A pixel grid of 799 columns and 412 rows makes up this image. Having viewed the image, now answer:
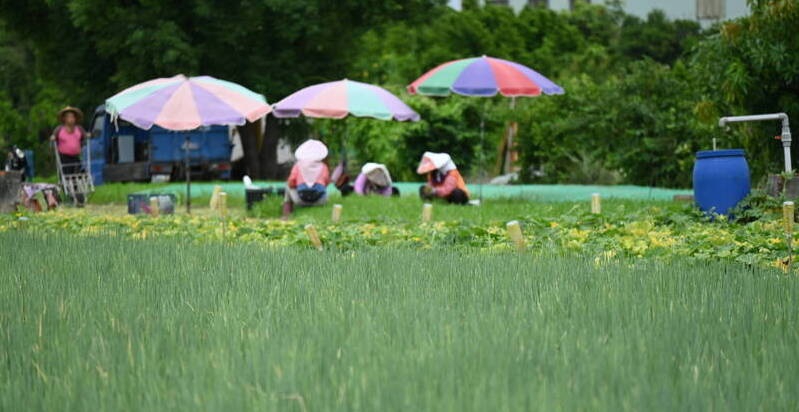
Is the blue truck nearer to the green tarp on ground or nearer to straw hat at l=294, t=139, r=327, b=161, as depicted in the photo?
the green tarp on ground

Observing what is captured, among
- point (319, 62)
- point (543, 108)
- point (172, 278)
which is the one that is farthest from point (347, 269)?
point (319, 62)

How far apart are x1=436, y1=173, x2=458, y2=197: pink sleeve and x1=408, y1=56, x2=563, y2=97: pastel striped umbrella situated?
3.55 feet

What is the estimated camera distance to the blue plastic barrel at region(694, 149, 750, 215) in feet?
32.4

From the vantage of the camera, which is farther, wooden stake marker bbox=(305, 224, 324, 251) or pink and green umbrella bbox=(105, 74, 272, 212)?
pink and green umbrella bbox=(105, 74, 272, 212)

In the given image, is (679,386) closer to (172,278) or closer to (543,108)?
(172,278)

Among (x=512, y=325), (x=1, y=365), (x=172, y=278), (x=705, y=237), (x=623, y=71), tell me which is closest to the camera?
(x=1, y=365)

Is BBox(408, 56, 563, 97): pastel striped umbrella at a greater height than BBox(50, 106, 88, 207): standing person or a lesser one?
greater

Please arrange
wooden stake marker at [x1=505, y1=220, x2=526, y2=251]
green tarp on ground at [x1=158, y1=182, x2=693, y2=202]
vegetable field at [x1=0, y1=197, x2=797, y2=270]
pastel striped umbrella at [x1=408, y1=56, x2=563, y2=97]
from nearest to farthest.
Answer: vegetable field at [x1=0, y1=197, x2=797, y2=270] → wooden stake marker at [x1=505, y1=220, x2=526, y2=251] → pastel striped umbrella at [x1=408, y1=56, x2=563, y2=97] → green tarp on ground at [x1=158, y1=182, x2=693, y2=202]

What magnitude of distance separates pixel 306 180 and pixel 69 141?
14.6ft

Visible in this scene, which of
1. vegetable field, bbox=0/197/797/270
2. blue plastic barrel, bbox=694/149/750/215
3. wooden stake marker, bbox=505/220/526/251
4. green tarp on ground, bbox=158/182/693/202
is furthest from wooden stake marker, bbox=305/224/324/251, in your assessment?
green tarp on ground, bbox=158/182/693/202

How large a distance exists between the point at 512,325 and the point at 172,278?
90.3 inches

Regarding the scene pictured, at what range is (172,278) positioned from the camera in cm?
561

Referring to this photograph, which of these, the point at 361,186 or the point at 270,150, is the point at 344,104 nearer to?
the point at 361,186

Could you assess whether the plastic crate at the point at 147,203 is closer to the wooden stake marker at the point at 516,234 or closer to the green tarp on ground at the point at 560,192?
the green tarp on ground at the point at 560,192
